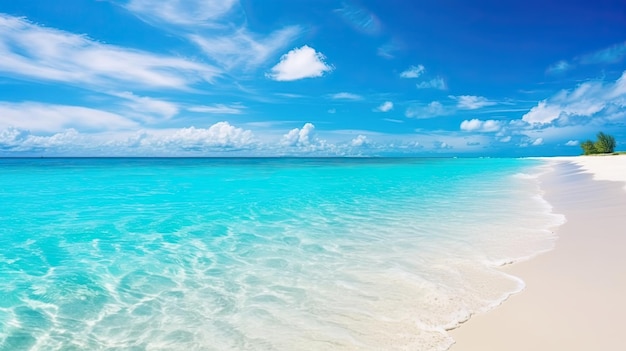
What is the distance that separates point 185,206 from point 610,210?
1553 centimetres

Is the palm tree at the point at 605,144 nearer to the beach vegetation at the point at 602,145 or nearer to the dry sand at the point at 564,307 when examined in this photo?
the beach vegetation at the point at 602,145

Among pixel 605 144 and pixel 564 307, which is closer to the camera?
pixel 564 307

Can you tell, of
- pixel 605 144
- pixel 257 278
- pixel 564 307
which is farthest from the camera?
pixel 605 144

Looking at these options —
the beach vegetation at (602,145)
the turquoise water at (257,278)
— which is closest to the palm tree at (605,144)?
the beach vegetation at (602,145)

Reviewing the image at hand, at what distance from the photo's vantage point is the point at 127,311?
4.78 meters

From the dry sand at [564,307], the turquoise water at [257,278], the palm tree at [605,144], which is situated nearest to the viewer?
the dry sand at [564,307]

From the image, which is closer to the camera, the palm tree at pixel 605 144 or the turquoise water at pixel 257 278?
the turquoise water at pixel 257 278

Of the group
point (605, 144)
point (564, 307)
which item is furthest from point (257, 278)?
point (605, 144)

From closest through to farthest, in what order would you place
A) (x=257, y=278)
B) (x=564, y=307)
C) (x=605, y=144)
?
(x=564, y=307) < (x=257, y=278) < (x=605, y=144)

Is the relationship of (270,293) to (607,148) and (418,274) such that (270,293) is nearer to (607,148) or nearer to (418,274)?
(418,274)

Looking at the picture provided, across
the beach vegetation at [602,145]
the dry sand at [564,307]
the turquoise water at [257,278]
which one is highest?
the beach vegetation at [602,145]

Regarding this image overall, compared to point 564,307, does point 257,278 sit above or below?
below

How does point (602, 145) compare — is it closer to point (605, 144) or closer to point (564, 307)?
point (605, 144)

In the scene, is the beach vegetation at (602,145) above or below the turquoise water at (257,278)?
above
